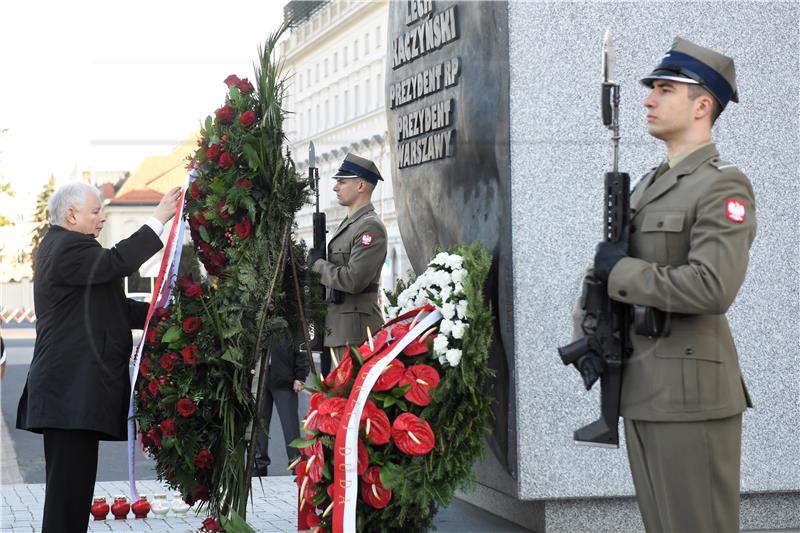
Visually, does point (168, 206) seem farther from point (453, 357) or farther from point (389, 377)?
point (453, 357)

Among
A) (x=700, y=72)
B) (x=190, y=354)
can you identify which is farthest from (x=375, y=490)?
(x=700, y=72)

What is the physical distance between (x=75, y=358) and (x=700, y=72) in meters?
3.04

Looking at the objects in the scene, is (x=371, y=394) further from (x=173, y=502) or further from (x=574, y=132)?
(x=173, y=502)

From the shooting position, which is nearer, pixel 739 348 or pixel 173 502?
pixel 739 348

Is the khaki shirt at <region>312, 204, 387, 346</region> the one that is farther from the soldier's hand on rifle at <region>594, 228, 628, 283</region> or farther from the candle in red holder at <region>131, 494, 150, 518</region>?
the soldier's hand on rifle at <region>594, 228, 628, 283</region>

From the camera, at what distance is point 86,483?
542 centimetres

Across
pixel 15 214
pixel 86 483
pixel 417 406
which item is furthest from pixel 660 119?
pixel 15 214

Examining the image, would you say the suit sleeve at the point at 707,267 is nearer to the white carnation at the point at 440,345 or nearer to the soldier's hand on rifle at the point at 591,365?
the soldier's hand on rifle at the point at 591,365

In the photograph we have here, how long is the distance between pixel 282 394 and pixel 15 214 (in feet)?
84.4

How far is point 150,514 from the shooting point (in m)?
7.20

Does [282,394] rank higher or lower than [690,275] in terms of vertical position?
lower

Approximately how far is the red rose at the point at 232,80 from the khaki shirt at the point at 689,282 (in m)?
2.70

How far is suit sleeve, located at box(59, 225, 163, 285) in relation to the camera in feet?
17.7

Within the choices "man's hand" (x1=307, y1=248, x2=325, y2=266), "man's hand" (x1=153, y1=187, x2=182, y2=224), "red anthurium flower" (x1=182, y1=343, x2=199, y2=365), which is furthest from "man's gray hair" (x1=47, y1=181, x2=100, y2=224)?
"man's hand" (x1=307, y1=248, x2=325, y2=266)
